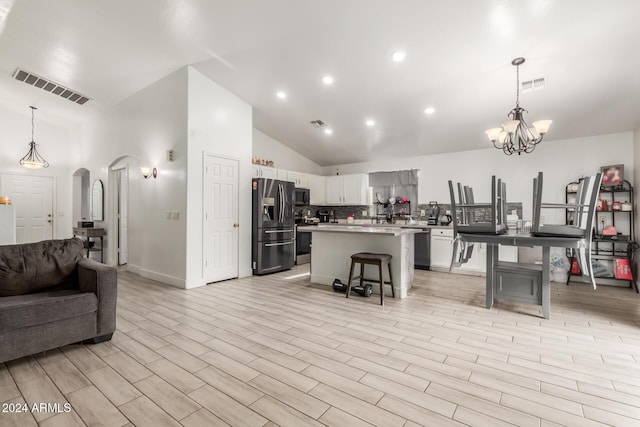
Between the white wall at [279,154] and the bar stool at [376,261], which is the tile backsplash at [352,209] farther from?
the bar stool at [376,261]

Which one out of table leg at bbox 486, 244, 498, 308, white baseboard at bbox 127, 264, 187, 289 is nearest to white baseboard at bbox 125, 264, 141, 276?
white baseboard at bbox 127, 264, 187, 289

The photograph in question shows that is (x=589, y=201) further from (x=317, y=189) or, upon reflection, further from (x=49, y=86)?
(x=49, y=86)

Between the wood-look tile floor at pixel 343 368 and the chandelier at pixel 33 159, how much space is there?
17.4 feet

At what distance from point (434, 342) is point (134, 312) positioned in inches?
127

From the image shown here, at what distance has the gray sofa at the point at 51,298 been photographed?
2143 mm

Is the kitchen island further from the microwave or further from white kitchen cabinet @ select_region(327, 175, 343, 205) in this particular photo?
white kitchen cabinet @ select_region(327, 175, 343, 205)

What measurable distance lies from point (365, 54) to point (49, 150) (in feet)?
26.7

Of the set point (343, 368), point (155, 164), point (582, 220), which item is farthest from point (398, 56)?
point (155, 164)

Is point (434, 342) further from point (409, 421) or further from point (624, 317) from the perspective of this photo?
point (624, 317)

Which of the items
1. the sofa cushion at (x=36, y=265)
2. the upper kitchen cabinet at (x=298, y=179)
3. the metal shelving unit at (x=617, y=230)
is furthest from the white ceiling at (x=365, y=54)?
the sofa cushion at (x=36, y=265)

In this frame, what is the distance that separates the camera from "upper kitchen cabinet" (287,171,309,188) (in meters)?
6.62

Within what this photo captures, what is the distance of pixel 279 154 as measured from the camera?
7.03 meters

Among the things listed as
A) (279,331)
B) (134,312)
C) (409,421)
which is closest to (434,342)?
(409,421)

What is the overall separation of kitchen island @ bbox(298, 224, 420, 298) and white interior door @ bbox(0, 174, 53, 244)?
718 cm
